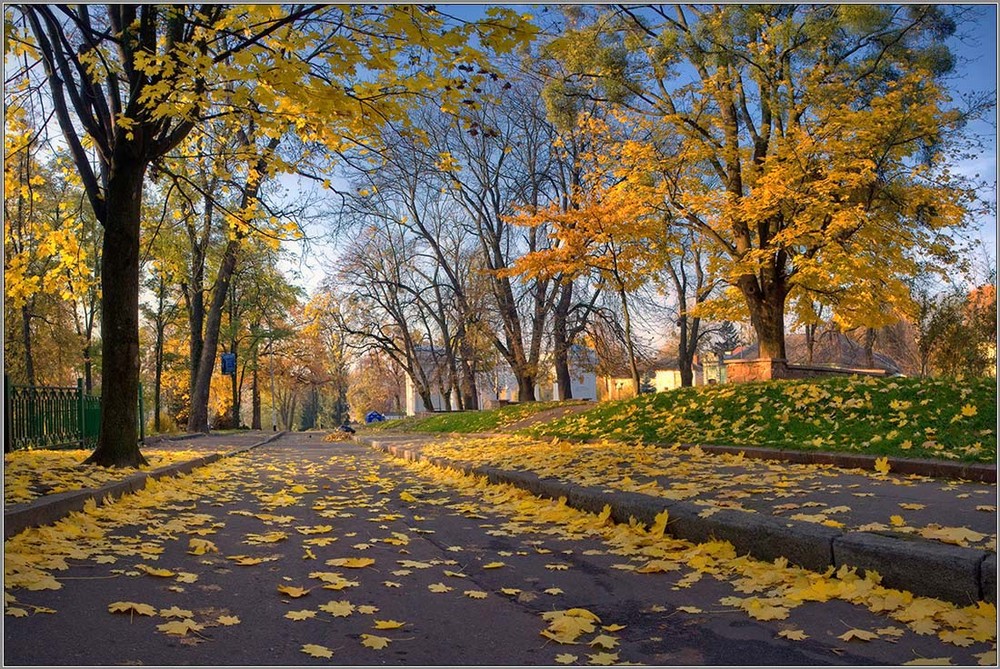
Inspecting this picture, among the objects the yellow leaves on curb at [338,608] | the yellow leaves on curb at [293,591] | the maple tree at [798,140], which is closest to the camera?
the yellow leaves on curb at [338,608]

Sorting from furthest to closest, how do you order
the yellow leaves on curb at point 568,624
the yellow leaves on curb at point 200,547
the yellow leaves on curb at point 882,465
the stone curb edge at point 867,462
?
the yellow leaves on curb at point 882,465 < the stone curb edge at point 867,462 < the yellow leaves on curb at point 200,547 < the yellow leaves on curb at point 568,624

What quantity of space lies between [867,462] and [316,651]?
261 inches

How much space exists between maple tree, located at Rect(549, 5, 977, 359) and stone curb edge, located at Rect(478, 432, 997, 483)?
→ 8004 millimetres

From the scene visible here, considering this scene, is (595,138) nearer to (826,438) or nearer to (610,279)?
(610,279)

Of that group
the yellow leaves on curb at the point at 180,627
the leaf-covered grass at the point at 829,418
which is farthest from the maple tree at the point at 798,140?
the yellow leaves on curb at the point at 180,627

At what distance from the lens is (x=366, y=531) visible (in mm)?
5938

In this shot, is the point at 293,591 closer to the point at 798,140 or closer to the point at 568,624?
the point at 568,624

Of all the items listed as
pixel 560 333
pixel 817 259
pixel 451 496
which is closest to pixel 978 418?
pixel 451 496

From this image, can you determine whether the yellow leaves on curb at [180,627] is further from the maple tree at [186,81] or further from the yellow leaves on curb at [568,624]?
the maple tree at [186,81]

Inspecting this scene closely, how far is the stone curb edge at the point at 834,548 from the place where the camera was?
3.40 meters

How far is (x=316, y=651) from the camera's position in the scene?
292cm

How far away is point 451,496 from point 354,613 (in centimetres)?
475

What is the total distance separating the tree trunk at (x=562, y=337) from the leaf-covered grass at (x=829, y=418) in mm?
11989

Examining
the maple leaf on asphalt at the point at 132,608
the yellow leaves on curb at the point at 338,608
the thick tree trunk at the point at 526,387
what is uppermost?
the thick tree trunk at the point at 526,387
